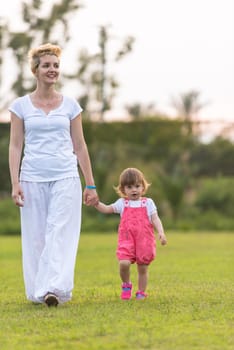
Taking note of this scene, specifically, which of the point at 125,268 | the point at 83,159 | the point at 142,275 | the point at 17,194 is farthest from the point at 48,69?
the point at 142,275

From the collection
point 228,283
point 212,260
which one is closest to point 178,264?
point 212,260

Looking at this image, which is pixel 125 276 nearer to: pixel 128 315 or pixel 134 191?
pixel 134 191

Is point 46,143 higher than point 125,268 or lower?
higher

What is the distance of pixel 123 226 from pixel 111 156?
73.4 ft

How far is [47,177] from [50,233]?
0.48m

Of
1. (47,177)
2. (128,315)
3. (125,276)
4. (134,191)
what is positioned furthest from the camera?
(134,191)

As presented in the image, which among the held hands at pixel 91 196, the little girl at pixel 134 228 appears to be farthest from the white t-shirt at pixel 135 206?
the held hands at pixel 91 196

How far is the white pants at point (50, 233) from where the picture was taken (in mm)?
9344

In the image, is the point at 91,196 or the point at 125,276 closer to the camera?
the point at 91,196

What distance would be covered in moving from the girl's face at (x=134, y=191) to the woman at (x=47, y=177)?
373mm

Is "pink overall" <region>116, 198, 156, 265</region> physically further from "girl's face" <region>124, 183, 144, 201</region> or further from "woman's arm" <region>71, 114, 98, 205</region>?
"woman's arm" <region>71, 114, 98, 205</region>

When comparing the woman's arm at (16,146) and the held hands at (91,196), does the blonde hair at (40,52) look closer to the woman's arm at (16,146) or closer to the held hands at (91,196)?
the woman's arm at (16,146)

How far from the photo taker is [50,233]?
30.9ft

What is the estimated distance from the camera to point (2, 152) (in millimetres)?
32031
